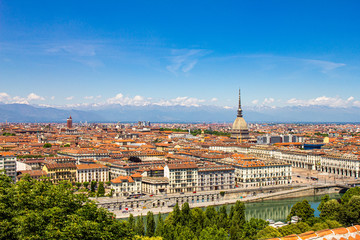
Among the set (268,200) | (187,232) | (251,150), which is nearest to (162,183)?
(268,200)

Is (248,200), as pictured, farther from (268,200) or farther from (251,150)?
(251,150)

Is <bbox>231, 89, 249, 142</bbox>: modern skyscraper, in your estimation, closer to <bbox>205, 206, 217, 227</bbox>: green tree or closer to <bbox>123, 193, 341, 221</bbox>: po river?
<bbox>123, 193, 341, 221</bbox>: po river

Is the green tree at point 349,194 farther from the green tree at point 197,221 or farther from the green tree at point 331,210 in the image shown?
the green tree at point 197,221

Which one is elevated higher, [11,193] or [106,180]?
[11,193]

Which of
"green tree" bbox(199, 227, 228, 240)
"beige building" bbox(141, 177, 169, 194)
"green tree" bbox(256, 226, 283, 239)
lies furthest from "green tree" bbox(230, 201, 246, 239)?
"beige building" bbox(141, 177, 169, 194)

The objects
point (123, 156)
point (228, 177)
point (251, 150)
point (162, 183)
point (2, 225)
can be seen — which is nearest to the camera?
point (2, 225)

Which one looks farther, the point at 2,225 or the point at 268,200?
the point at 268,200

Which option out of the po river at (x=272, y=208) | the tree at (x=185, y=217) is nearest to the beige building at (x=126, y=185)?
the po river at (x=272, y=208)
